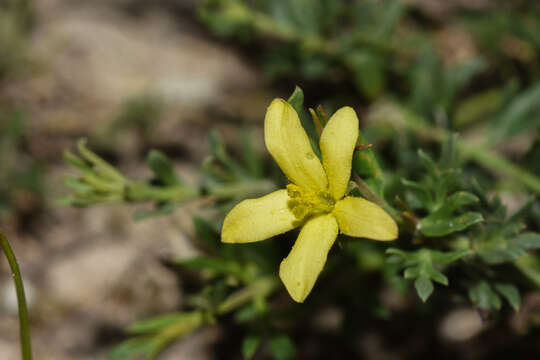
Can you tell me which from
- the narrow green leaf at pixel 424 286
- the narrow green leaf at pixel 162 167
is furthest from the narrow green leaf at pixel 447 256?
the narrow green leaf at pixel 162 167

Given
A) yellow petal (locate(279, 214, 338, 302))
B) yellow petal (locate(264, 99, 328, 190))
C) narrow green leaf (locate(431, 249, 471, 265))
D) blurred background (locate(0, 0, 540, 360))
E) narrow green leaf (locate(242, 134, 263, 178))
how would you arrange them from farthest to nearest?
blurred background (locate(0, 0, 540, 360)), narrow green leaf (locate(242, 134, 263, 178)), narrow green leaf (locate(431, 249, 471, 265)), yellow petal (locate(264, 99, 328, 190)), yellow petal (locate(279, 214, 338, 302))

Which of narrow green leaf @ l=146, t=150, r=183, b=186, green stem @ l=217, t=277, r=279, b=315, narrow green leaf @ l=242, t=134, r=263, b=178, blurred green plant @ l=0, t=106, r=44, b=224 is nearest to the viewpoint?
narrow green leaf @ l=146, t=150, r=183, b=186

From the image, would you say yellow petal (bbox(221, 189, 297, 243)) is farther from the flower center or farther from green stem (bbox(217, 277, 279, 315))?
green stem (bbox(217, 277, 279, 315))

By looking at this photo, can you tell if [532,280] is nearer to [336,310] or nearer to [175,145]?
[336,310]

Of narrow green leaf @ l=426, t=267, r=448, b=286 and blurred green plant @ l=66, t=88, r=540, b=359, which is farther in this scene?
blurred green plant @ l=66, t=88, r=540, b=359

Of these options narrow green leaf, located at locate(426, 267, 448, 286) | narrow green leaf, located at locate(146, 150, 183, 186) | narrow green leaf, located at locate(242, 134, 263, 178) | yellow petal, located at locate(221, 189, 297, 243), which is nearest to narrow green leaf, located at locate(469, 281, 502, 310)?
narrow green leaf, located at locate(426, 267, 448, 286)

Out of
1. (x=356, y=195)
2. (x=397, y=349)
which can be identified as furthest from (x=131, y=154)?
(x=356, y=195)

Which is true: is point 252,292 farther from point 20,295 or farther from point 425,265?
point 20,295
